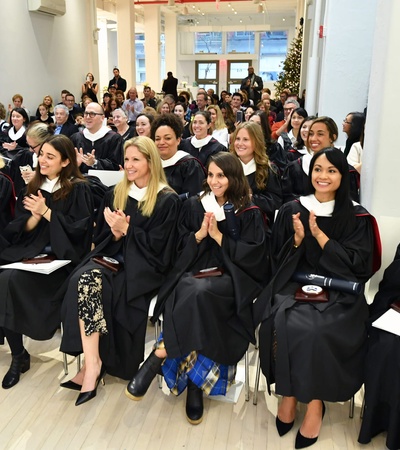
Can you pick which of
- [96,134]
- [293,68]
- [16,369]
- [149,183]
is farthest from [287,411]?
[293,68]

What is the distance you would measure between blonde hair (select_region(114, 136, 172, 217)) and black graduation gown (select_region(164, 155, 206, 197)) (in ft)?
3.57

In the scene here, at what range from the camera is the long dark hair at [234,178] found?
338 centimetres

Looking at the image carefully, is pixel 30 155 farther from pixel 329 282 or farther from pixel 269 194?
pixel 329 282

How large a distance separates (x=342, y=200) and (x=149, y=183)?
4.52 ft

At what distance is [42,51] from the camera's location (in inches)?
531

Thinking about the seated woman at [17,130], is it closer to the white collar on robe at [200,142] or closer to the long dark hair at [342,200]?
the white collar on robe at [200,142]

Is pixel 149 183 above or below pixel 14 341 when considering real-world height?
above

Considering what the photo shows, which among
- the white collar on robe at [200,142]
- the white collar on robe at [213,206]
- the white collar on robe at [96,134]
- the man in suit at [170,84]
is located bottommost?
the white collar on robe at [213,206]

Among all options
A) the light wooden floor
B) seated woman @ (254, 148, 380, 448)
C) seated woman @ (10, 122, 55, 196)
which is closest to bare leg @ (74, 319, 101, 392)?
the light wooden floor

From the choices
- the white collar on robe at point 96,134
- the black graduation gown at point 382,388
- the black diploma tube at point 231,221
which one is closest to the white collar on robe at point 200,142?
the white collar on robe at point 96,134

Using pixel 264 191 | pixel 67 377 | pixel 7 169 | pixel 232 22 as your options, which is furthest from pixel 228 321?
pixel 232 22

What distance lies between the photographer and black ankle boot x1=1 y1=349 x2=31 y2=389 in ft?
11.4

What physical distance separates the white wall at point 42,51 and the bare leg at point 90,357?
9895 millimetres

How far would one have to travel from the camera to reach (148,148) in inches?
141
